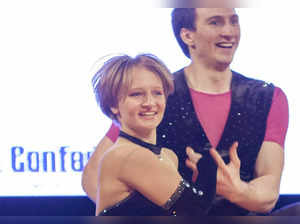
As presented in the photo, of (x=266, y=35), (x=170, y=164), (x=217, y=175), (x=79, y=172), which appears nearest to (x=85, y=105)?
(x=79, y=172)

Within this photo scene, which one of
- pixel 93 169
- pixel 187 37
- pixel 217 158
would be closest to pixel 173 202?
pixel 217 158

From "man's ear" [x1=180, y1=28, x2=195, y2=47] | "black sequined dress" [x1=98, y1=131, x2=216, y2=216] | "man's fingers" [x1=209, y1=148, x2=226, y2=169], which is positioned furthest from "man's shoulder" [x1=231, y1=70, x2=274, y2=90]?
"black sequined dress" [x1=98, y1=131, x2=216, y2=216]

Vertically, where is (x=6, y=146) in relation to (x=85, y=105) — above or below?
below

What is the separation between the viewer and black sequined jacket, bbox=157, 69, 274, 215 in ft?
8.71

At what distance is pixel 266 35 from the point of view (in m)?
2.71

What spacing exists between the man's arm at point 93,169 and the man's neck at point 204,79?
20.3 inches

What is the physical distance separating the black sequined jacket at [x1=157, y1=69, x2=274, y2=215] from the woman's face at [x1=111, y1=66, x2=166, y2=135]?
6 centimetres

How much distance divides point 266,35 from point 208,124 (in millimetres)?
537

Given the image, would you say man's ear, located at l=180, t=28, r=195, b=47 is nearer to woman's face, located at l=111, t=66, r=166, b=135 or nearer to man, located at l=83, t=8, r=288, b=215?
man, located at l=83, t=8, r=288, b=215

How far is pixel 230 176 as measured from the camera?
2646 millimetres

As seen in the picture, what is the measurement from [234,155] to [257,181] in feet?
0.56

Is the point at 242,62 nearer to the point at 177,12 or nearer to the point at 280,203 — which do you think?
the point at 177,12

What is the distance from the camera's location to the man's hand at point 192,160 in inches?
104

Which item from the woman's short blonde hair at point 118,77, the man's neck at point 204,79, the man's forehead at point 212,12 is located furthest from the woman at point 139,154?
the man's forehead at point 212,12
